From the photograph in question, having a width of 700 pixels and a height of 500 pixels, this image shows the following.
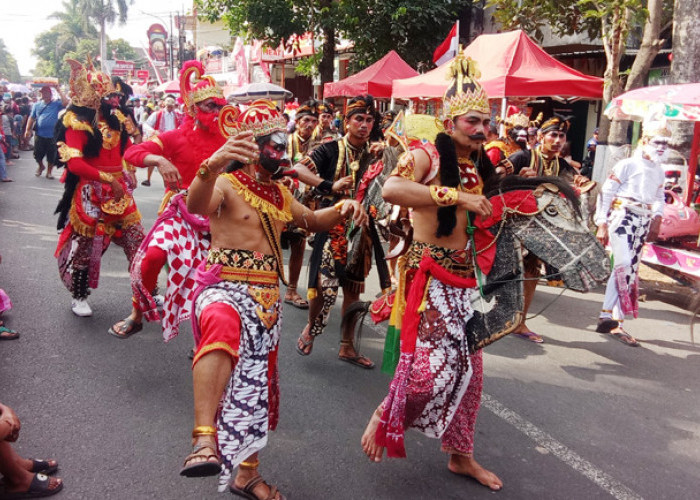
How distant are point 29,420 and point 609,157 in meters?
8.50

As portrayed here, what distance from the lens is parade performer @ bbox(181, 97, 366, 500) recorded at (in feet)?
8.93

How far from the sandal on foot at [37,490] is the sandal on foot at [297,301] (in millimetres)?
3506

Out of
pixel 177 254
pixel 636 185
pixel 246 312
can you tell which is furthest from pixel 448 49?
pixel 246 312

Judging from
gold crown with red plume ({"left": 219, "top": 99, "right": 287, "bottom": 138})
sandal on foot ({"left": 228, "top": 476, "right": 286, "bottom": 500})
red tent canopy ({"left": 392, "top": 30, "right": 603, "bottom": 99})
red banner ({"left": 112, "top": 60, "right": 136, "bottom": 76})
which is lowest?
sandal on foot ({"left": 228, "top": 476, "right": 286, "bottom": 500})

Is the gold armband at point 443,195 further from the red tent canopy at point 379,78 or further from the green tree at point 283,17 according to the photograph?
the green tree at point 283,17

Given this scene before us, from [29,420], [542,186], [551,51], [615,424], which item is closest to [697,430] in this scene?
[615,424]

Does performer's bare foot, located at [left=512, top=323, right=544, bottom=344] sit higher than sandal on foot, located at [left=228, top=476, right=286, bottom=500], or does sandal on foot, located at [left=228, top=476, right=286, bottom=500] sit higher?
sandal on foot, located at [left=228, top=476, right=286, bottom=500]

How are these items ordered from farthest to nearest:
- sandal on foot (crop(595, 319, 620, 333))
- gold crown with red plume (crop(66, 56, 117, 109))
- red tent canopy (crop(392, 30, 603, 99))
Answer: red tent canopy (crop(392, 30, 603, 99))
sandal on foot (crop(595, 319, 620, 333))
gold crown with red plume (crop(66, 56, 117, 109))

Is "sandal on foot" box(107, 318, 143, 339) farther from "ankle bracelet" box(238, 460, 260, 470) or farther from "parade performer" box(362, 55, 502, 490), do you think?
"parade performer" box(362, 55, 502, 490)

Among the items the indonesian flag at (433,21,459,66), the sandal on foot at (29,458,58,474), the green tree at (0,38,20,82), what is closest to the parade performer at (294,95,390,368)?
the sandal on foot at (29,458,58,474)

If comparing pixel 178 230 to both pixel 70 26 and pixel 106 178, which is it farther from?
pixel 70 26

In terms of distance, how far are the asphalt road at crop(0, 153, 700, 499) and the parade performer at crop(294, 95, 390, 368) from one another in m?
0.29

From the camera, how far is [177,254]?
4.43 metres

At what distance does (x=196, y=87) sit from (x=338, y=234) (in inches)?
62.5
